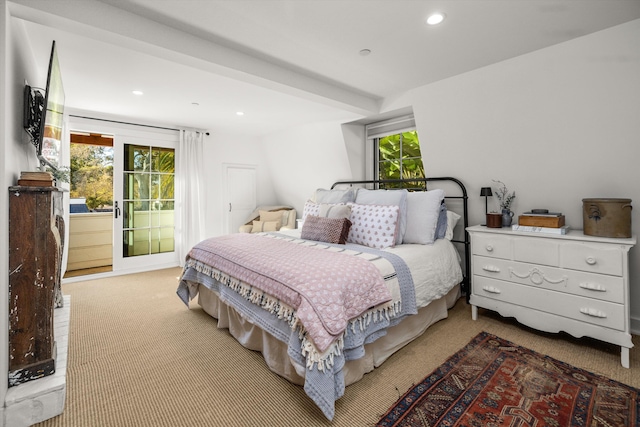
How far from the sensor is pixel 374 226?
8.58 ft

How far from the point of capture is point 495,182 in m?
2.92

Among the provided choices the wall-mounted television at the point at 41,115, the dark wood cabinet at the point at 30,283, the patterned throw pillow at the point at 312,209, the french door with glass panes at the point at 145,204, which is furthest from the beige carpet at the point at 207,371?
the french door with glass panes at the point at 145,204

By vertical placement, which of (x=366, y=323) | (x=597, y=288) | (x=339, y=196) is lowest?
(x=366, y=323)

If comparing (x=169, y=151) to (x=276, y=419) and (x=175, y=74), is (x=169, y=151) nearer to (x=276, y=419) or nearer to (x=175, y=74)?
(x=175, y=74)

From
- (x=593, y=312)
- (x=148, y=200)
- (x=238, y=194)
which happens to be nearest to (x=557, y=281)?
(x=593, y=312)

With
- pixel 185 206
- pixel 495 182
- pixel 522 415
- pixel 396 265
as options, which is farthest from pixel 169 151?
pixel 522 415

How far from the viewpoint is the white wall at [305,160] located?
4.32 meters

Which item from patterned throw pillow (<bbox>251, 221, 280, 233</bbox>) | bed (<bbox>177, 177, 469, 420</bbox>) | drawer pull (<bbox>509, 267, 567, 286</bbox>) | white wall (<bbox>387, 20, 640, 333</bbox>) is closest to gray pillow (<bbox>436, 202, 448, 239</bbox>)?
bed (<bbox>177, 177, 469, 420</bbox>)

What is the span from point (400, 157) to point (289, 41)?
2.27m

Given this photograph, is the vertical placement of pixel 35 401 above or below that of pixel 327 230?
below

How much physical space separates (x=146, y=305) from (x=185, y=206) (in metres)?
2.02

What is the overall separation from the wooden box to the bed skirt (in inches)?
36.8

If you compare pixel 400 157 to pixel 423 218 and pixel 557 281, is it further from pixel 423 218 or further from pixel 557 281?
pixel 557 281

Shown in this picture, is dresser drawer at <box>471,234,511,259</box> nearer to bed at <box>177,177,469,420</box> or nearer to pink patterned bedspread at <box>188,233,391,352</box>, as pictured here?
bed at <box>177,177,469,420</box>
